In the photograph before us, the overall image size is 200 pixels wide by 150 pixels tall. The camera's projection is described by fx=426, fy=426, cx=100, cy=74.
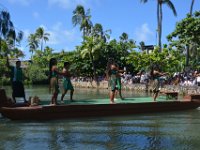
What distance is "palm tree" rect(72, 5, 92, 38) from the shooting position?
57.3m

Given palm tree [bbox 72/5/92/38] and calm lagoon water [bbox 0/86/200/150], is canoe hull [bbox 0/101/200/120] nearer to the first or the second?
calm lagoon water [bbox 0/86/200/150]

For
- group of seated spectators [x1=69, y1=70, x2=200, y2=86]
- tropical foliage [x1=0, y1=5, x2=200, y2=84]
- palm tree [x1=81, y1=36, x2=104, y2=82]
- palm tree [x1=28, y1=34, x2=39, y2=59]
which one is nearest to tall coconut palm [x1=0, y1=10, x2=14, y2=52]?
tropical foliage [x1=0, y1=5, x2=200, y2=84]

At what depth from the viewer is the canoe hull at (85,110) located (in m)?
12.3

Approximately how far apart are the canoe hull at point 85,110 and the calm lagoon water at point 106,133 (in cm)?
29

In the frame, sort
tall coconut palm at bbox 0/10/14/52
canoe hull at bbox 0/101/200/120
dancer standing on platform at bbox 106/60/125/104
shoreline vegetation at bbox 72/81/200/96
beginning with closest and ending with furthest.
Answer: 1. canoe hull at bbox 0/101/200/120
2. dancer standing on platform at bbox 106/60/125/104
3. tall coconut palm at bbox 0/10/14/52
4. shoreline vegetation at bbox 72/81/200/96

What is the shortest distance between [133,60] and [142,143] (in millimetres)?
29068

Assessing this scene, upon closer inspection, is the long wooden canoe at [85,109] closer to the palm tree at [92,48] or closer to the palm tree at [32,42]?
the palm tree at [92,48]

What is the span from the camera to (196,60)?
45.8 m

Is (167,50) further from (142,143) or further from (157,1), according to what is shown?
(142,143)

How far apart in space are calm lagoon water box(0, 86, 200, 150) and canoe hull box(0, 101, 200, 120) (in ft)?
0.97

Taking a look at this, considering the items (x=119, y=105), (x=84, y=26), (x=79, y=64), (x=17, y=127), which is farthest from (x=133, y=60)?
(x=17, y=127)

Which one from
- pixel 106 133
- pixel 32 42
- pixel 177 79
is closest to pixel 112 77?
pixel 106 133

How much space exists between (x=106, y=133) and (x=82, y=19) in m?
49.1

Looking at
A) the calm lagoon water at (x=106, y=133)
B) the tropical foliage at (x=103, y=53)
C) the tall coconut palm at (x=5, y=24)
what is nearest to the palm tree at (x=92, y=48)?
the tropical foliage at (x=103, y=53)
